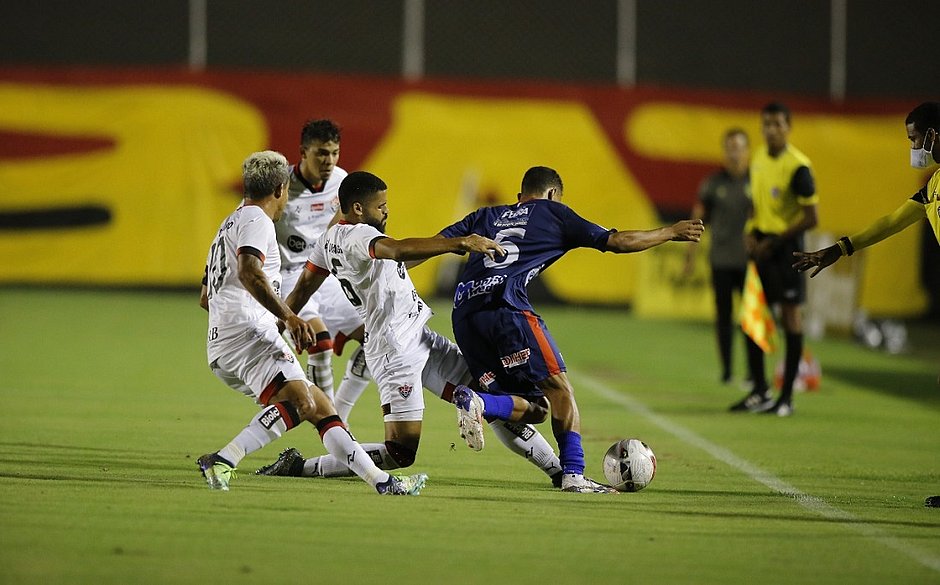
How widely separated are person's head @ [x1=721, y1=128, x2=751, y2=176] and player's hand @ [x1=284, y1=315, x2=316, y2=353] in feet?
23.5

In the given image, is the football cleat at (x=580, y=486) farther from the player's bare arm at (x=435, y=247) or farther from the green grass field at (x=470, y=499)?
the player's bare arm at (x=435, y=247)

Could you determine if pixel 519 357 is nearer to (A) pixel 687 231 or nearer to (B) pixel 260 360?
(A) pixel 687 231

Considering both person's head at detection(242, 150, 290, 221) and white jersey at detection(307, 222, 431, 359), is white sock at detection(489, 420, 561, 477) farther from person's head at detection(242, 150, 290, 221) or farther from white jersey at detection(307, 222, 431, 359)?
person's head at detection(242, 150, 290, 221)

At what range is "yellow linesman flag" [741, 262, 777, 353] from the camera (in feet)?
38.3

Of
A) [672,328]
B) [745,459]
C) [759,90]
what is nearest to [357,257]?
[745,459]

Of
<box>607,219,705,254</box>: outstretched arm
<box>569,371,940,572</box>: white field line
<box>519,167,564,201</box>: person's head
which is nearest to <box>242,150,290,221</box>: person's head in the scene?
<box>519,167,564,201</box>: person's head

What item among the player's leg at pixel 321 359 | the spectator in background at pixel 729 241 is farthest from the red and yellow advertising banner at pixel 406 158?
the player's leg at pixel 321 359

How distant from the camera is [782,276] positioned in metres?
11.1

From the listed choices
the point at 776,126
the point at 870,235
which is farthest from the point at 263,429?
the point at 776,126

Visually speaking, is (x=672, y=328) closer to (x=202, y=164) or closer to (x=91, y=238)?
(x=202, y=164)

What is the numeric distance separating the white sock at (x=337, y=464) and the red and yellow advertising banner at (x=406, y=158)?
1325cm

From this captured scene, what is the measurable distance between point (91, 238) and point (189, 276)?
1.65 m

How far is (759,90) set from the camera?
25.3m

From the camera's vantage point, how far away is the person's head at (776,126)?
11.1 meters
